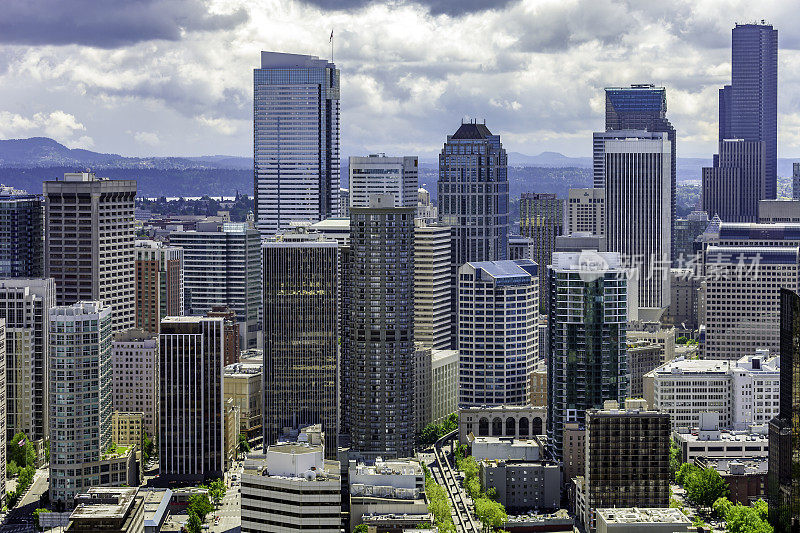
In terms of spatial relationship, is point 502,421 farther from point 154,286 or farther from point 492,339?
point 154,286

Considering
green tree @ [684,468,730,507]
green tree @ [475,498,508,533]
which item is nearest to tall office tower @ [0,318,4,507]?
green tree @ [475,498,508,533]

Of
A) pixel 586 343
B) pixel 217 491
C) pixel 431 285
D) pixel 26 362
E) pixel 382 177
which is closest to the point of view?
pixel 217 491

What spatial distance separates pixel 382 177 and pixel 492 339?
54341 millimetres

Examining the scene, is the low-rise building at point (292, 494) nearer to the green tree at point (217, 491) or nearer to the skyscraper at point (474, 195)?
the green tree at point (217, 491)

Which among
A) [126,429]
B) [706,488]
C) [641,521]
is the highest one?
[126,429]

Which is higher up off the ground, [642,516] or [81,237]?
[81,237]

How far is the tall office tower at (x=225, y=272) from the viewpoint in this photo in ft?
600

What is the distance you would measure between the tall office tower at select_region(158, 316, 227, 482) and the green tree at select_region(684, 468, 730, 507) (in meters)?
37.3

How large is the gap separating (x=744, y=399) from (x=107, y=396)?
183 ft

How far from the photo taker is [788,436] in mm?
94250

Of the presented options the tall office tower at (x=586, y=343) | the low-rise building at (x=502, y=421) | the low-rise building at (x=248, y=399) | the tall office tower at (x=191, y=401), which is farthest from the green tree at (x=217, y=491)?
the tall office tower at (x=586, y=343)

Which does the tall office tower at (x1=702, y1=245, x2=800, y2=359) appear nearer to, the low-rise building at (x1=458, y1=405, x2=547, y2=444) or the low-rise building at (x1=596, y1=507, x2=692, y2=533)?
the low-rise building at (x1=458, y1=405, x2=547, y2=444)

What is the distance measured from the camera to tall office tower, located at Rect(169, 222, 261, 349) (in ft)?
600

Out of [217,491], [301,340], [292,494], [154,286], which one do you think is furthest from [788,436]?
[154,286]
